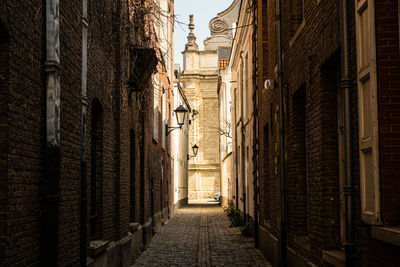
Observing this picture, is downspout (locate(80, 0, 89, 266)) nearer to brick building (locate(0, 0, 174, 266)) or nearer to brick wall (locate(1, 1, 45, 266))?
brick building (locate(0, 0, 174, 266))

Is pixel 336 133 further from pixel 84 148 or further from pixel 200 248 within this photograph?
pixel 200 248

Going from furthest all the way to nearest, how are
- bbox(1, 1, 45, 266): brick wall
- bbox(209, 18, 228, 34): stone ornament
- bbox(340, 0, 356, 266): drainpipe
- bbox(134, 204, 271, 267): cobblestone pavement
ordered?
bbox(209, 18, 228, 34): stone ornament, bbox(134, 204, 271, 267): cobblestone pavement, bbox(340, 0, 356, 266): drainpipe, bbox(1, 1, 45, 266): brick wall

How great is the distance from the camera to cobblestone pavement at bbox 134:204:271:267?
11.8 m

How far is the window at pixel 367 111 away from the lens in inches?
177

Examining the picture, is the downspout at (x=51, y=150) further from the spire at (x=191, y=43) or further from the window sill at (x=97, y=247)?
the spire at (x=191, y=43)

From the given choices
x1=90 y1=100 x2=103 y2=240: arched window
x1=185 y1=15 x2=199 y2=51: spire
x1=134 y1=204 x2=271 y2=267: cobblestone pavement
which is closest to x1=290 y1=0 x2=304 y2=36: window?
x1=90 y1=100 x2=103 y2=240: arched window

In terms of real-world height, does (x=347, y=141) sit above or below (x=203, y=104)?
below

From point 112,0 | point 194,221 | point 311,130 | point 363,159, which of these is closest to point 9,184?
point 363,159

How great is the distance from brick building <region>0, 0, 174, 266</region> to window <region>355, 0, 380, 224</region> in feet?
9.58

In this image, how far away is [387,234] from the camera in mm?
4223

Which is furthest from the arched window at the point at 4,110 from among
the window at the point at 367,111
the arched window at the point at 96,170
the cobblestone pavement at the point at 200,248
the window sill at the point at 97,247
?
the cobblestone pavement at the point at 200,248

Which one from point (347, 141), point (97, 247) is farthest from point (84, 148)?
point (347, 141)

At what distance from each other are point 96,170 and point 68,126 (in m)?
2.54

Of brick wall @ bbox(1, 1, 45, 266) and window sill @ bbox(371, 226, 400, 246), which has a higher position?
brick wall @ bbox(1, 1, 45, 266)
